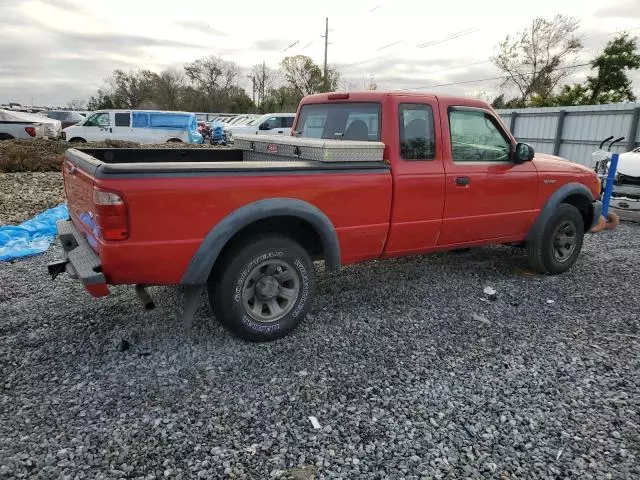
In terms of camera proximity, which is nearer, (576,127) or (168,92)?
(576,127)

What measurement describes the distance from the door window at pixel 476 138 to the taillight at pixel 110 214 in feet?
9.69

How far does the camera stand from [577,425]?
9.15 feet

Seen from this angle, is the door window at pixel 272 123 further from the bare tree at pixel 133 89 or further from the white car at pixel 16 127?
the bare tree at pixel 133 89

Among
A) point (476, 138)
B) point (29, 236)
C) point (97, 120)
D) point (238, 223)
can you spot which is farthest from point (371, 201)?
point (97, 120)

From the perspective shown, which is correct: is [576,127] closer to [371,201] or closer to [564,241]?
[564,241]

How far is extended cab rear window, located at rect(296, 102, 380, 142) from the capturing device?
419cm

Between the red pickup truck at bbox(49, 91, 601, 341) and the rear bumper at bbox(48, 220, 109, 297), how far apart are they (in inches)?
0.5

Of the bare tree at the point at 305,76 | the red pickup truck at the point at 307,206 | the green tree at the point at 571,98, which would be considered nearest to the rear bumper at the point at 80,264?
the red pickup truck at the point at 307,206

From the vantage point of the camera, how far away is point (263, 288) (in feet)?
11.8

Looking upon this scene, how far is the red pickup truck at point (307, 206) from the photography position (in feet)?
10.0

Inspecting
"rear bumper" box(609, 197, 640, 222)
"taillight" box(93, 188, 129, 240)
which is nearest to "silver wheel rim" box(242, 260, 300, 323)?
"taillight" box(93, 188, 129, 240)

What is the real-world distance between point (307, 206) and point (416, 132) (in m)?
1.36

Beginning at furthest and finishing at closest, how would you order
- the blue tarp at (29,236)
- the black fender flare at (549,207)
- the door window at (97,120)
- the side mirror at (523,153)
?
the door window at (97,120), the blue tarp at (29,236), the black fender flare at (549,207), the side mirror at (523,153)

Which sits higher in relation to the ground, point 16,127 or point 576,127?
point 576,127
